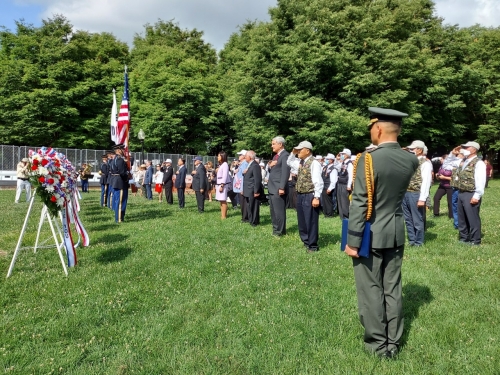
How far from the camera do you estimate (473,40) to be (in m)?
38.7

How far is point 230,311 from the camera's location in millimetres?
4812

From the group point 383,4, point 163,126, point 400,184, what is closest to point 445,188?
point 400,184

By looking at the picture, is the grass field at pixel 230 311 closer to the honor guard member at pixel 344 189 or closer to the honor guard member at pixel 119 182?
the honor guard member at pixel 119 182

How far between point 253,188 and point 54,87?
105 feet

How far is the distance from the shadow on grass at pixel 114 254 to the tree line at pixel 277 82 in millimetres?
21915

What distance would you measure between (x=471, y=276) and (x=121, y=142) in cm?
1205

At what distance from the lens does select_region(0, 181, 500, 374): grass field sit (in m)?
3.66

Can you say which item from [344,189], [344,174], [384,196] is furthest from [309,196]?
[344,174]

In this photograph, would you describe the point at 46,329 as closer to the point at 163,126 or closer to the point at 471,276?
the point at 471,276

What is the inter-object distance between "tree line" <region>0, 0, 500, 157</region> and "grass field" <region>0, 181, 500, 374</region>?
22.2 m

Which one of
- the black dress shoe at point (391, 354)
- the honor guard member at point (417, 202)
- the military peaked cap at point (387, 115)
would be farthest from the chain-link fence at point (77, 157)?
the black dress shoe at point (391, 354)

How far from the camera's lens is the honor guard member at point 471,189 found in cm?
796

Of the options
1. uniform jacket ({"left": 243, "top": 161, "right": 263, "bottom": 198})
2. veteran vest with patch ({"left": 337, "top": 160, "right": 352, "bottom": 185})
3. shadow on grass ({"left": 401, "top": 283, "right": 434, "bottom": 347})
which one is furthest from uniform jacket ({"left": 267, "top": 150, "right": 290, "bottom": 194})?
veteran vest with patch ({"left": 337, "top": 160, "right": 352, "bottom": 185})

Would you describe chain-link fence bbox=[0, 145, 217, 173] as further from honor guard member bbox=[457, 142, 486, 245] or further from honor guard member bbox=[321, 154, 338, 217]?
honor guard member bbox=[457, 142, 486, 245]
